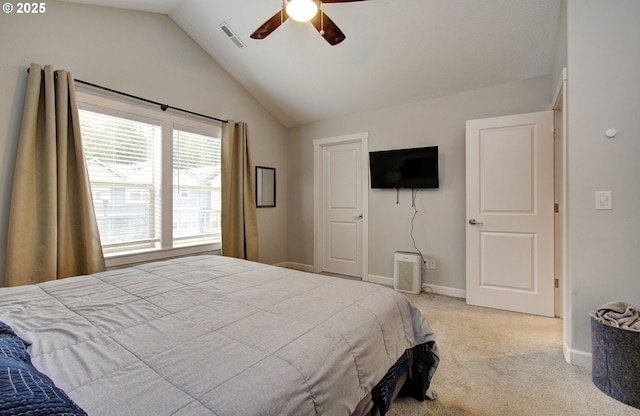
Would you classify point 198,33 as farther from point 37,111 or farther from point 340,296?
point 340,296

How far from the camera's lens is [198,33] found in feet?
11.0

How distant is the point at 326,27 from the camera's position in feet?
6.51

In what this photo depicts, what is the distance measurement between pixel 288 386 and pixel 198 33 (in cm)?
381

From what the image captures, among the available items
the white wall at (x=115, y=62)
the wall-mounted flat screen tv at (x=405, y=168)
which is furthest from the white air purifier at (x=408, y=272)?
the white wall at (x=115, y=62)

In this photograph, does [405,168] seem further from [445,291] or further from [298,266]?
[298,266]

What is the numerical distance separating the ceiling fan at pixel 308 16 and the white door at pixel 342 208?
223 cm

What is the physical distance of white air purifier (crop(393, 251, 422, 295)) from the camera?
11.4 feet

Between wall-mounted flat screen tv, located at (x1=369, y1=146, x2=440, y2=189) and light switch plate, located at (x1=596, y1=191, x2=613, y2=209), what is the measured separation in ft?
5.19

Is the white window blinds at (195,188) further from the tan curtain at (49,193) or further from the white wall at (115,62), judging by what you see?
the tan curtain at (49,193)

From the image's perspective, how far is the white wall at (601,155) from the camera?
72.8 inches

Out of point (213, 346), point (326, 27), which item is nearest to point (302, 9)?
point (326, 27)

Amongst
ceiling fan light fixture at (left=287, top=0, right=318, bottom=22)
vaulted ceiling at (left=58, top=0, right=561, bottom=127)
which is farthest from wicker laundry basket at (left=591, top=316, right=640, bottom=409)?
ceiling fan light fixture at (left=287, top=0, right=318, bottom=22)

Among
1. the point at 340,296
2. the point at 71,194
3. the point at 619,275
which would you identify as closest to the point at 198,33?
the point at 71,194

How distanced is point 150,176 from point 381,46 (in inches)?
111
